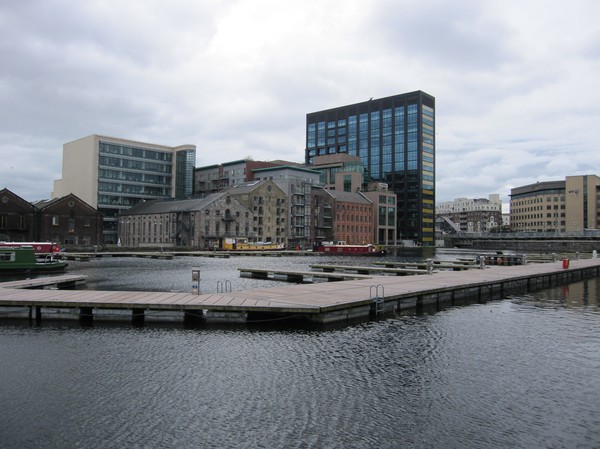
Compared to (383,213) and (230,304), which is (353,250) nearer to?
(383,213)

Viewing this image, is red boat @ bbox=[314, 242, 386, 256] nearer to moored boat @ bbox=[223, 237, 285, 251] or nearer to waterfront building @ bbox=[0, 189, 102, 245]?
moored boat @ bbox=[223, 237, 285, 251]

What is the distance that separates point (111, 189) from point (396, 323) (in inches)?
5184

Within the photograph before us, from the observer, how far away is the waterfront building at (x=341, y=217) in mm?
149250

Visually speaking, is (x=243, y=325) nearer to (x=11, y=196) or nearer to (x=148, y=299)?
(x=148, y=299)

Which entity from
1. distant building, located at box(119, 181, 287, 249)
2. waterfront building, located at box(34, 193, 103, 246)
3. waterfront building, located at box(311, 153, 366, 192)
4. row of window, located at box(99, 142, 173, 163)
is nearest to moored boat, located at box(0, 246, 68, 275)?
waterfront building, located at box(34, 193, 103, 246)

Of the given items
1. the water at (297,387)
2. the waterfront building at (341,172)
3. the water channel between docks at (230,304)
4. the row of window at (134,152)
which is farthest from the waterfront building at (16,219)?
the waterfront building at (341,172)

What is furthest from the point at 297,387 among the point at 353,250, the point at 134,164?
the point at 134,164

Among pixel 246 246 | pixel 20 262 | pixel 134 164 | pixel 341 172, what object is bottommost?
pixel 20 262

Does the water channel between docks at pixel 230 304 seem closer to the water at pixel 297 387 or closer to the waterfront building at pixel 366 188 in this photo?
the water at pixel 297 387

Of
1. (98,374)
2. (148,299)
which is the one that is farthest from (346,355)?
(148,299)

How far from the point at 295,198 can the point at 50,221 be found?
6420 cm

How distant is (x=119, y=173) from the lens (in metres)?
144

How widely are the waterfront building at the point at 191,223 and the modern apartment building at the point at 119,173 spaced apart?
10500 mm

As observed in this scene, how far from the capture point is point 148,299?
1012 inches
